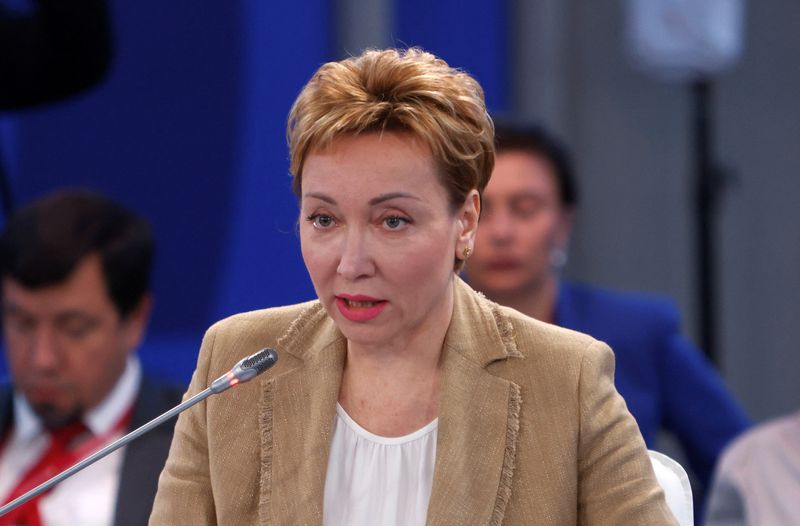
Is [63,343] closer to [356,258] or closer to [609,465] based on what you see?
[356,258]

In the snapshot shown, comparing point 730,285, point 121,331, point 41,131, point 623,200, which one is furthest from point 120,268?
point 730,285

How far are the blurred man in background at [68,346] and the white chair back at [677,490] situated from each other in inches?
45.9

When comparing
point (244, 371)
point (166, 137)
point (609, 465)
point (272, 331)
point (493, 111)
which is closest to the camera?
point (244, 371)

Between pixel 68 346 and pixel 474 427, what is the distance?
1.25 meters

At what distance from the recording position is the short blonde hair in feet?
4.79

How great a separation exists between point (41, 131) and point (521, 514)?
8.15 ft

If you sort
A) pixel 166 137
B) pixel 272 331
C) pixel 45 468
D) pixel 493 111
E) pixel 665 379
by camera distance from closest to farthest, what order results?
1. pixel 272 331
2. pixel 45 468
3. pixel 665 379
4. pixel 166 137
5. pixel 493 111

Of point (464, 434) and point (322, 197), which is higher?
point (322, 197)

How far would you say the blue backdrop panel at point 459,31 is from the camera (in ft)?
13.1

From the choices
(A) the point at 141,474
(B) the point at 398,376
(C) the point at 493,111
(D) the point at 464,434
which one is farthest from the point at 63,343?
(C) the point at 493,111

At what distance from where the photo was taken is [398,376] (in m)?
1.61

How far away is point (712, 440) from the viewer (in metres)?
2.80

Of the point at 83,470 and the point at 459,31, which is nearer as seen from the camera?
the point at 83,470

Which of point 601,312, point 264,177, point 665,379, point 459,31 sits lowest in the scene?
point 665,379
